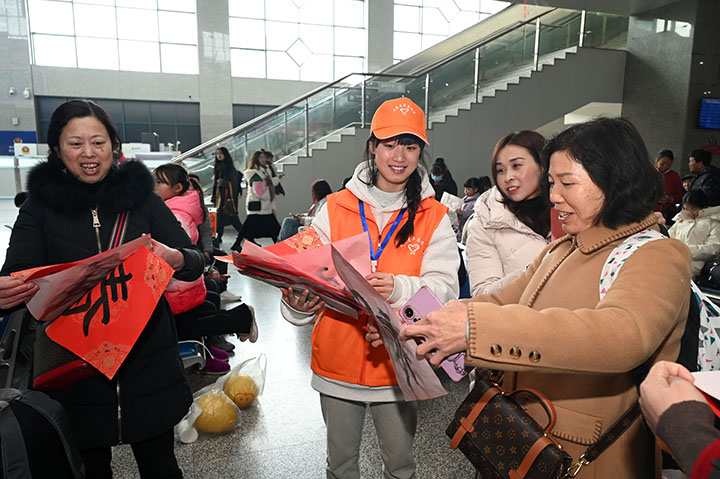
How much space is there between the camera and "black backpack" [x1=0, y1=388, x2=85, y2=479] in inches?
43.2

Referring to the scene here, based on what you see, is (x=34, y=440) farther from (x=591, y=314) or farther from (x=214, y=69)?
(x=214, y=69)

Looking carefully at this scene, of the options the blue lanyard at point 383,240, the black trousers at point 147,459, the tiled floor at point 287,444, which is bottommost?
the tiled floor at point 287,444

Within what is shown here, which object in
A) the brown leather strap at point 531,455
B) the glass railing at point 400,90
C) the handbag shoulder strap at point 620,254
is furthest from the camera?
the glass railing at point 400,90

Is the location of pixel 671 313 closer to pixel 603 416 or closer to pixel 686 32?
pixel 603 416

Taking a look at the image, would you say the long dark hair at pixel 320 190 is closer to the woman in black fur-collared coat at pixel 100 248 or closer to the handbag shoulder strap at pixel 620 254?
the woman in black fur-collared coat at pixel 100 248

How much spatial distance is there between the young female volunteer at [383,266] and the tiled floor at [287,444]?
73cm

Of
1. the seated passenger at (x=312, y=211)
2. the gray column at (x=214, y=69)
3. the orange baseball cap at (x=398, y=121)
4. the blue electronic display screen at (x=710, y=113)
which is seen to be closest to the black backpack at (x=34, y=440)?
the orange baseball cap at (x=398, y=121)

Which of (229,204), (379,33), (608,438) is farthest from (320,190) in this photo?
(379,33)

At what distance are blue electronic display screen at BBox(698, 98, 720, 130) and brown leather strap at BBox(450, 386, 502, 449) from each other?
34.0 ft

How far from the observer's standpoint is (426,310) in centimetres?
104

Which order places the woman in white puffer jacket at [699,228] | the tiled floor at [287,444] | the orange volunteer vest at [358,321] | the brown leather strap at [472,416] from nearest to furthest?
the brown leather strap at [472,416] < the orange volunteer vest at [358,321] < the tiled floor at [287,444] < the woman in white puffer jacket at [699,228]

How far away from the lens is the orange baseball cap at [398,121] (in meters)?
1.53

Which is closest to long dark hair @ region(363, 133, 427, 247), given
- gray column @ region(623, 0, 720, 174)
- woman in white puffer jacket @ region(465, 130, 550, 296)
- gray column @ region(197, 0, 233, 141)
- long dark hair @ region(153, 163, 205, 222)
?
woman in white puffer jacket @ region(465, 130, 550, 296)

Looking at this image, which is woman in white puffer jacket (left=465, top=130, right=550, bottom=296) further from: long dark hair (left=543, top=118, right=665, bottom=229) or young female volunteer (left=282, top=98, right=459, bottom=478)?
long dark hair (left=543, top=118, right=665, bottom=229)
